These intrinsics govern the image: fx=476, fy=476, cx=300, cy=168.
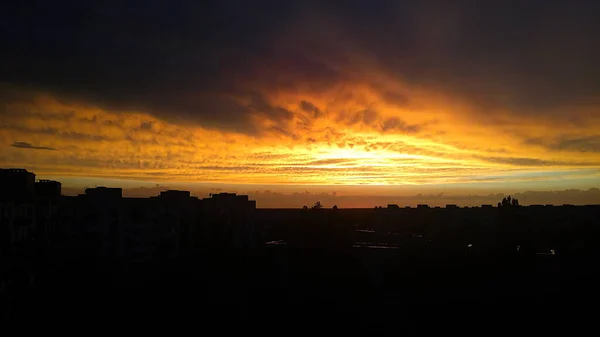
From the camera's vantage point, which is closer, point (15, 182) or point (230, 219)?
point (15, 182)

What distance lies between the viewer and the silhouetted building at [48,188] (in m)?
62.8

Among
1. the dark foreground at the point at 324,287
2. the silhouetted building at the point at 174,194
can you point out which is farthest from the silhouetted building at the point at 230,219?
the dark foreground at the point at 324,287

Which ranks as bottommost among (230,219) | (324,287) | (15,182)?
(324,287)

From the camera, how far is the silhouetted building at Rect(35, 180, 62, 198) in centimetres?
6278

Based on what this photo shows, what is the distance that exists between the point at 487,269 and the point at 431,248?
7403 millimetres

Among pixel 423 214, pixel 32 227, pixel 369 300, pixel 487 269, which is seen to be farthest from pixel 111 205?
pixel 423 214

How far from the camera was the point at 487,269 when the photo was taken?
156 ft

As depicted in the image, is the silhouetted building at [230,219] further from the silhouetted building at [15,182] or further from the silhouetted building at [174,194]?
the silhouetted building at [15,182]

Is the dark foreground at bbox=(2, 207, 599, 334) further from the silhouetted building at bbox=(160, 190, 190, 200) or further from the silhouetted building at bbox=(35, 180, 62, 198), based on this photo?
the silhouetted building at bbox=(160, 190, 190, 200)

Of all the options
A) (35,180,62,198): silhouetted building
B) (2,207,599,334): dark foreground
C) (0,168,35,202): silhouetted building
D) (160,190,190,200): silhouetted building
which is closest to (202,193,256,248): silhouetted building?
(160,190,190,200): silhouetted building

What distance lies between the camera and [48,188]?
2522 inches

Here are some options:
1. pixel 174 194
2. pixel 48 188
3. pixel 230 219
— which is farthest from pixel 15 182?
pixel 230 219

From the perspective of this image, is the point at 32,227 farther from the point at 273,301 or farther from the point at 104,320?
the point at 273,301

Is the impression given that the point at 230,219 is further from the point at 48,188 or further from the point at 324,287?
Answer: the point at 324,287
